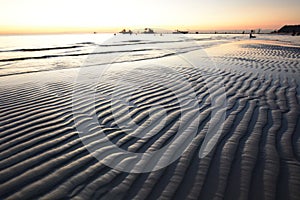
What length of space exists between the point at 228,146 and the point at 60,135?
106 inches

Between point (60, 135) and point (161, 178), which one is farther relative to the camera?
point (60, 135)

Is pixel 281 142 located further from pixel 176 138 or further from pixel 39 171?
pixel 39 171

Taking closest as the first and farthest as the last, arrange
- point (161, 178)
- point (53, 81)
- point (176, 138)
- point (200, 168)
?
1. point (161, 178)
2. point (200, 168)
3. point (176, 138)
4. point (53, 81)

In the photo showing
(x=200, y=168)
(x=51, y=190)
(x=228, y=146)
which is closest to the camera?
(x=51, y=190)

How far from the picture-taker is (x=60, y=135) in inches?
143

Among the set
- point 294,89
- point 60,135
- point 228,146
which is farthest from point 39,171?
point 294,89

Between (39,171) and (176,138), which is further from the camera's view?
(176,138)

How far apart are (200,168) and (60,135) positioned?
7.62 feet

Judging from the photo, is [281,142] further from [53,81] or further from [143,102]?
[53,81]

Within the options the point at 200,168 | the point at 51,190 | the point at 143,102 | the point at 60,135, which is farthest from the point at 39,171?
the point at 143,102

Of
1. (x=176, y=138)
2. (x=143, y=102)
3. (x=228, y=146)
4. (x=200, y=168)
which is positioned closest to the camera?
(x=200, y=168)

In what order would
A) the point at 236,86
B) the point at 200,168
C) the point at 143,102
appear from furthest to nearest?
the point at 236,86
the point at 143,102
the point at 200,168

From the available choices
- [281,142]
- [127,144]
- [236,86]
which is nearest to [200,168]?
[127,144]

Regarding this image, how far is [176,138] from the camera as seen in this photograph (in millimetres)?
3557
